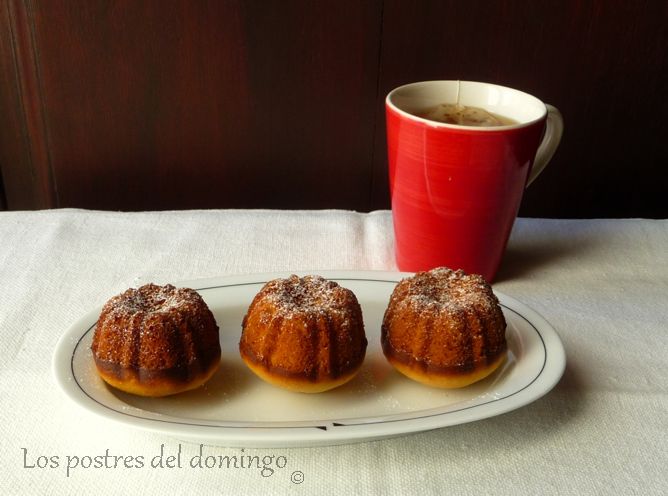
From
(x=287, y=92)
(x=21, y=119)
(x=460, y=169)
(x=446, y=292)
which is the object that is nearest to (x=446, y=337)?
(x=446, y=292)

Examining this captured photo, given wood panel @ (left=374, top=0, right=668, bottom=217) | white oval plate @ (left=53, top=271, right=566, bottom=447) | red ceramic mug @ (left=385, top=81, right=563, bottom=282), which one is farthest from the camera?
A: wood panel @ (left=374, top=0, right=668, bottom=217)

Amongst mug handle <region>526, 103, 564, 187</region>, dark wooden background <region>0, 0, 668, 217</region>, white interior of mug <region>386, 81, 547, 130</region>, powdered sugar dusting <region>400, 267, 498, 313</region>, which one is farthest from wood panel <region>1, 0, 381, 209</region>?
powdered sugar dusting <region>400, 267, 498, 313</region>

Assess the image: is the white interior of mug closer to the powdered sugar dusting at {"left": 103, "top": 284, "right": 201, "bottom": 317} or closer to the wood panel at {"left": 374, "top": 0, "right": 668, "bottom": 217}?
the wood panel at {"left": 374, "top": 0, "right": 668, "bottom": 217}

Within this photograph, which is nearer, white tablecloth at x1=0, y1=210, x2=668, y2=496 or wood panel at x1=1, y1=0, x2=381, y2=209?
white tablecloth at x1=0, y1=210, x2=668, y2=496

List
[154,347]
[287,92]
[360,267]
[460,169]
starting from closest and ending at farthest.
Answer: [154,347] < [460,169] < [360,267] < [287,92]

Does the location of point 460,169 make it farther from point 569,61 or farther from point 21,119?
point 21,119

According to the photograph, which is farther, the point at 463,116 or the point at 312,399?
the point at 463,116

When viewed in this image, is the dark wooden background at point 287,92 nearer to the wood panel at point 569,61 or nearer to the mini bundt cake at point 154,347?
the wood panel at point 569,61
